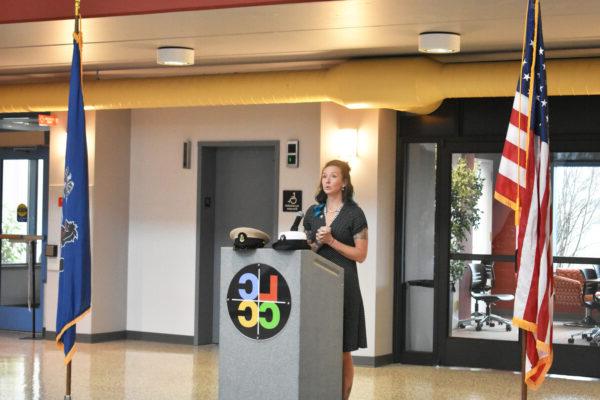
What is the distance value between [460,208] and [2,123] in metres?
5.31

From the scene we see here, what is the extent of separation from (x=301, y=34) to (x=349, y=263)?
2.27 m

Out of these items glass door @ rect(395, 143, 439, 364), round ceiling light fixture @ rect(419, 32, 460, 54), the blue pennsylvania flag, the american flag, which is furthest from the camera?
glass door @ rect(395, 143, 439, 364)

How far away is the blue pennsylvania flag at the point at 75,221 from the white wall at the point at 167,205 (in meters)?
4.67

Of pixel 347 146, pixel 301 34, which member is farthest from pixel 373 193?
pixel 301 34

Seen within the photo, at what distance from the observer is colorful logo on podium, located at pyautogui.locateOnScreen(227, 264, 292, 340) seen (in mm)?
5195

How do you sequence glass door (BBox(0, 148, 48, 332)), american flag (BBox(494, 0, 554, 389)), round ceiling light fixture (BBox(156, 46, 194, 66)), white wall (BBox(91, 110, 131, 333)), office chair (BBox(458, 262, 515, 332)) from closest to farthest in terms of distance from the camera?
american flag (BBox(494, 0, 554, 389))
round ceiling light fixture (BBox(156, 46, 194, 66))
office chair (BBox(458, 262, 515, 332))
white wall (BBox(91, 110, 131, 333))
glass door (BBox(0, 148, 48, 332))

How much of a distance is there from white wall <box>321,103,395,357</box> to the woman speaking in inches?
121

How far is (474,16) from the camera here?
22.6 feet

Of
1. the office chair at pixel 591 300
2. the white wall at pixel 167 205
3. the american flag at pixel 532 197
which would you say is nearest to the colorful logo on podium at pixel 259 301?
the american flag at pixel 532 197

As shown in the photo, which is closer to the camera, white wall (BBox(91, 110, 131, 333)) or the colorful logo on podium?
the colorful logo on podium

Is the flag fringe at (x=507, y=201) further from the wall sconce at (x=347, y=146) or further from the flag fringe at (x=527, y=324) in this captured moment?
the wall sconce at (x=347, y=146)

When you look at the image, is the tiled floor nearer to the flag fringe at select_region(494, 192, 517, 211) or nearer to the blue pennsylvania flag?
the blue pennsylvania flag

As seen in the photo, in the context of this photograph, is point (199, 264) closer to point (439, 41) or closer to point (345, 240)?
point (439, 41)

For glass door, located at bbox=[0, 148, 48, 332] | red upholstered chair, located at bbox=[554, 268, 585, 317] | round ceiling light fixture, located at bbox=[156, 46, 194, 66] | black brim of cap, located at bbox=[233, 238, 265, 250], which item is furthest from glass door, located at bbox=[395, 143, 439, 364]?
black brim of cap, located at bbox=[233, 238, 265, 250]
